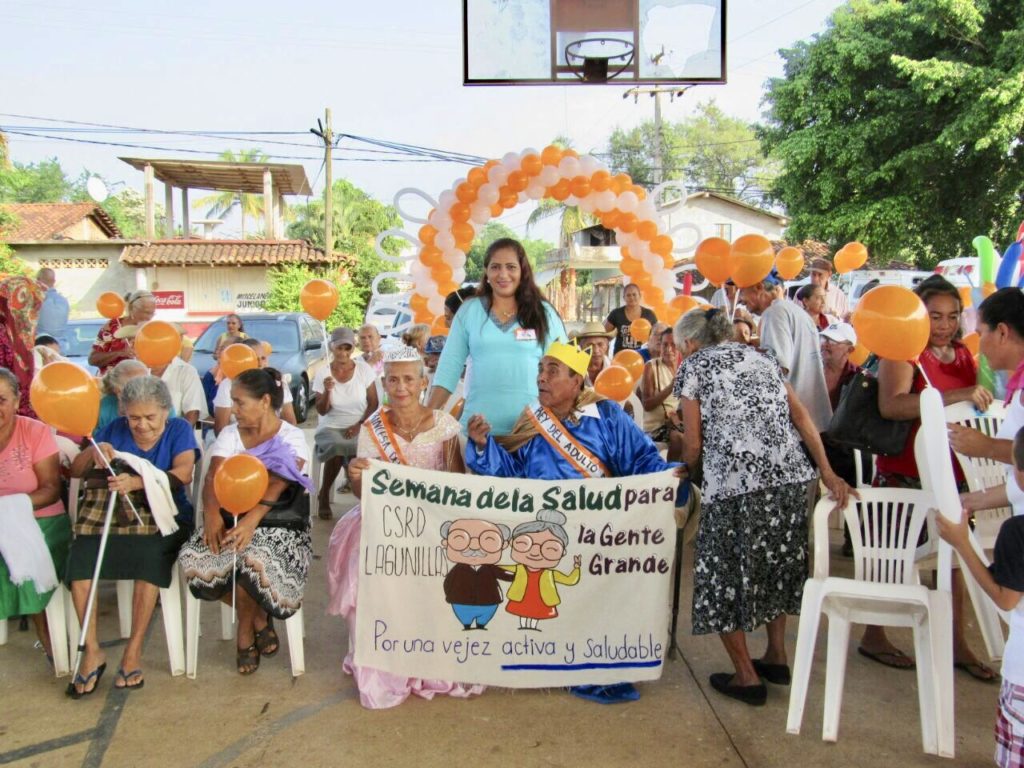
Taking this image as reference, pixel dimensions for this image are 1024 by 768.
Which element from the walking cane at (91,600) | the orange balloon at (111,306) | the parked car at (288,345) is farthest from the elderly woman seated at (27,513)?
the parked car at (288,345)

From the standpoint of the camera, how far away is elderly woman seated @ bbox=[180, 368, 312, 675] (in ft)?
11.8

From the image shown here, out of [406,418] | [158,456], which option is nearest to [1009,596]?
[406,418]

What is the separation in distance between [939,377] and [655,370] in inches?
88.6

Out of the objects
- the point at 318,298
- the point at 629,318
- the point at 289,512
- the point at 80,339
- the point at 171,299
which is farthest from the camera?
the point at 171,299

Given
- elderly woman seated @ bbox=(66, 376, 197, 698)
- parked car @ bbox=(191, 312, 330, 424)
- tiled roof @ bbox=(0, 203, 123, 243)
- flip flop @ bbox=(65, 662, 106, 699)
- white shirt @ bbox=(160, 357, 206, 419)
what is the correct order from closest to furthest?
1. flip flop @ bbox=(65, 662, 106, 699)
2. elderly woman seated @ bbox=(66, 376, 197, 698)
3. white shirt @ bbox=(160, 357, 206, 419)
4. parked car @ bbox=(191, 312, 330, 424)
5. tiled roof @ bbox=(0, 203, 123, 243)

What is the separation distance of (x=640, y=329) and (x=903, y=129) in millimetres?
10721

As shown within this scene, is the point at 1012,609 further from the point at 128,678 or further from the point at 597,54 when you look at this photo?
the point at 597,54

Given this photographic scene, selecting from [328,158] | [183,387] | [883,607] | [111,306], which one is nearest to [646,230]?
[183,387]

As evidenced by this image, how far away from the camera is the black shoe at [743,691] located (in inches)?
134

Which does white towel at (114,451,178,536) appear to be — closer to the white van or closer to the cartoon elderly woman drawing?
the cartoon elderly woman drawing

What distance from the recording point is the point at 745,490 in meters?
3.33

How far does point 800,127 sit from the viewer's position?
656 inches

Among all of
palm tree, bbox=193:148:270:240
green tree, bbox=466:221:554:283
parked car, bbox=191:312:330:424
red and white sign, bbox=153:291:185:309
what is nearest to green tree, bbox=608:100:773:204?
green tree, bbox=466:221:554:283

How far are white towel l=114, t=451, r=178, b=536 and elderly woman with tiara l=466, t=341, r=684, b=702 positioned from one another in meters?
1.36
